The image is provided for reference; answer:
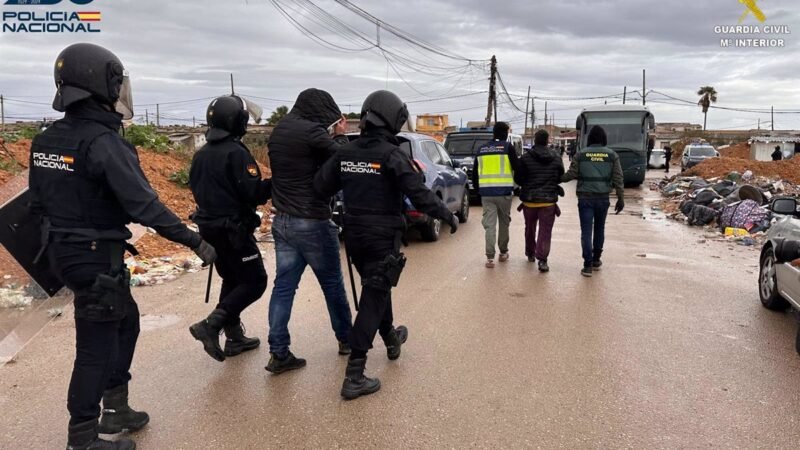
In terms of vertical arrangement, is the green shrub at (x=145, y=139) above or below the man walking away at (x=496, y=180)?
above

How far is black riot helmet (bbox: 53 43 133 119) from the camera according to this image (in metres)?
2.79

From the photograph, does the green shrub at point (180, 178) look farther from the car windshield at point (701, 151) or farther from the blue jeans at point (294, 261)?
the car windshield at point (701, 151)

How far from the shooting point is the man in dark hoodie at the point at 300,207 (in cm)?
390

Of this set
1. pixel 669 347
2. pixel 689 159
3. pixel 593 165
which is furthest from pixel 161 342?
pixel 689 159

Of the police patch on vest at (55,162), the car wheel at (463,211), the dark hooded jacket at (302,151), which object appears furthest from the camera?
the car wheel at (463,211)

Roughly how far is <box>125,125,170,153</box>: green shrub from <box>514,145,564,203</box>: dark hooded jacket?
30.8 ft

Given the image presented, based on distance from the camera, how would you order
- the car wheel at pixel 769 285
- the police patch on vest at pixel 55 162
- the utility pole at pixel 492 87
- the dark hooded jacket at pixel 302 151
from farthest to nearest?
the utility pole at pixel 492 87
the car wheel at pixel 769 285
the dark hooded jacket at pixel 302 151
the police patch on vest at pixel 55 162

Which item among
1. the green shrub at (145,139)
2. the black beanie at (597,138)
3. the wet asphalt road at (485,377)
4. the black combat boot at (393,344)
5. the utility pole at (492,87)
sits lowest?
the wet asphalt road at (485,377)

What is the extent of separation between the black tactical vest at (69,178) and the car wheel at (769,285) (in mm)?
5798

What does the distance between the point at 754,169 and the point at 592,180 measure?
17312 mm

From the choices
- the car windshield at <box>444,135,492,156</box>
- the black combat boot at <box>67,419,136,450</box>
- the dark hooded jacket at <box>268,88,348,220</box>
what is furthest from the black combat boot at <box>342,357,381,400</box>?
the car windshield at <box>444,135,492,156</box>

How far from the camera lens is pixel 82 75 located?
9.18 feet

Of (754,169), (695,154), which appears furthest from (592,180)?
(695,154)

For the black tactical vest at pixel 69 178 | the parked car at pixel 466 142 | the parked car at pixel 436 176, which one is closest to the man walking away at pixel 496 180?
the parked car at pixel 436 176
